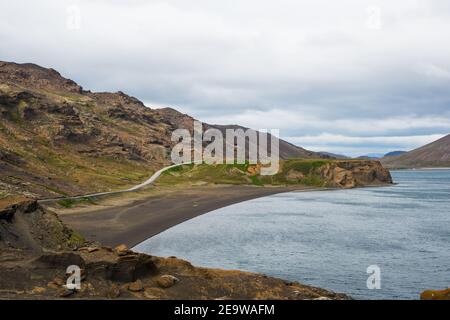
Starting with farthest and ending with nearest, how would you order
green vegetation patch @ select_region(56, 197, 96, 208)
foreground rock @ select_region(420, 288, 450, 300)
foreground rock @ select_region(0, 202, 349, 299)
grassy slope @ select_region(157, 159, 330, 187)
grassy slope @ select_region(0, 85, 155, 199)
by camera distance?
grassy slope @ select_region(157, 159, 330, 187) → grassy slope @ select_region(0, 85, 155, 199) → green vegetation patch @ select_region(56, 197, 96, 208) → foreground rock @ select_region(0, 202, 349, 299) → foreground rock @ select_region(420, 288, 450, 300)

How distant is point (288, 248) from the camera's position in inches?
1989

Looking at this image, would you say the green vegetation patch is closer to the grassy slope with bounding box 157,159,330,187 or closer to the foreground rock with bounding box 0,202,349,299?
the foreground rock with bounding box 0,202,349,299

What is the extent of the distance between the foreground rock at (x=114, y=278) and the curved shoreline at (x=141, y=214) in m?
23.9

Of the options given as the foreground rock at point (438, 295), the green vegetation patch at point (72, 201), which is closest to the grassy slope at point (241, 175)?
the green vegetation patch at point (72, 201)

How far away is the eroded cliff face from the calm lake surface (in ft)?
306

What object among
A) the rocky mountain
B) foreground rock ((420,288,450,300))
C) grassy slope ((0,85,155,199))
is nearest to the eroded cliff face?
the rocky mountain

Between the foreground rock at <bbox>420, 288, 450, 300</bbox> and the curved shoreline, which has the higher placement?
the foreground rock at <bbox>420, 288, 450, 300</bbox>

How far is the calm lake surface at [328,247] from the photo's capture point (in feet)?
121

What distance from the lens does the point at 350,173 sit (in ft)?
608

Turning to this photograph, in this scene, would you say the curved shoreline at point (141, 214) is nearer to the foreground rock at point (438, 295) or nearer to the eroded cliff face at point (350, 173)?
the foreground rock at point (438, 295)

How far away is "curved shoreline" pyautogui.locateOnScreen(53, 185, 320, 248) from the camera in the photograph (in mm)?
56062
